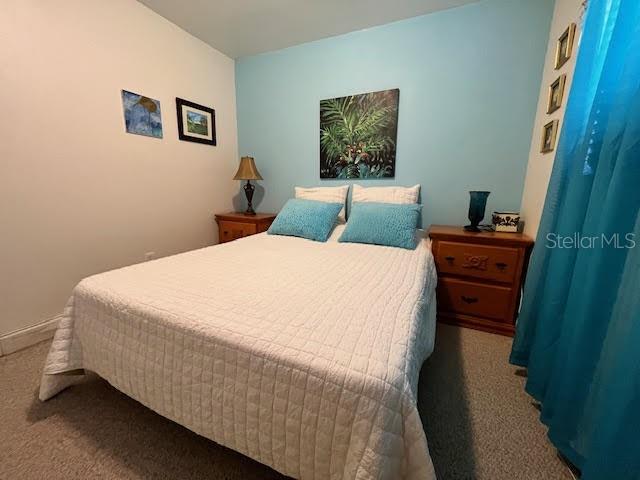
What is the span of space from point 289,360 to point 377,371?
22 cm

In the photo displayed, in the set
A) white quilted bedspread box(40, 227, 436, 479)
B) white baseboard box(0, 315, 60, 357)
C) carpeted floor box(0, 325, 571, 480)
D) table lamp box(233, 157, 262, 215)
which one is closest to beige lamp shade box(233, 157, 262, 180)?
table lamp box(233, 157, 262, 215)

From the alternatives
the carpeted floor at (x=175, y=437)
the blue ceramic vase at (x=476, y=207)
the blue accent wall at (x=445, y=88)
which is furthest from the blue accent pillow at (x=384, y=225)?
the carpeted floor at (x=175, y=437)

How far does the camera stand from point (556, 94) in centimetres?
157

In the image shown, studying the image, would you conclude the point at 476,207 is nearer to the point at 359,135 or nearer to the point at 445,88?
the point at 445,88

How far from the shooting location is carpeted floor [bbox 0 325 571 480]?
0.93m

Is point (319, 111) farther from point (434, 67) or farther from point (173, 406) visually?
point (173, 406)

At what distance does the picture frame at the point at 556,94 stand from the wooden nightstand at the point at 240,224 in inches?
89.6

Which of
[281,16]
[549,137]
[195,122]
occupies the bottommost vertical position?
[549,137]

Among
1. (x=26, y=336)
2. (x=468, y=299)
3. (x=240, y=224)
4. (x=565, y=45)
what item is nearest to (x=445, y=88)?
(x=565, y=45)

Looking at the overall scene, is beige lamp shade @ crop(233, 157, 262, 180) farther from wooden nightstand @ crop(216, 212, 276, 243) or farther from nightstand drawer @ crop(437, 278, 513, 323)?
nightstand drawer @ crop(437, 278, 513, 323)

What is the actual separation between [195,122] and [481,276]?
9.05 ft

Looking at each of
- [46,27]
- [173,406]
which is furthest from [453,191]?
[46,27]

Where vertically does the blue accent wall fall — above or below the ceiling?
below

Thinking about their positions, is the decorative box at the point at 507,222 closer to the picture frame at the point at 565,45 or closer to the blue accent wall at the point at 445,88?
the blue accent wall at the point at 445,88
